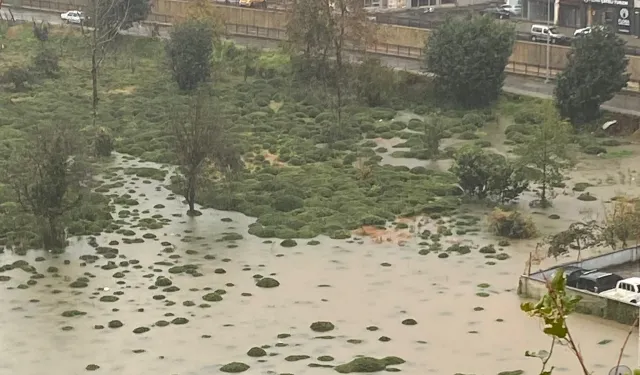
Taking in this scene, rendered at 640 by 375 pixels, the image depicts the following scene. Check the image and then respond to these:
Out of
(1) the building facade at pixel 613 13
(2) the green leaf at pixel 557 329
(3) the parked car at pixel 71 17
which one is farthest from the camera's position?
(3) the parked car at pixel 71 17

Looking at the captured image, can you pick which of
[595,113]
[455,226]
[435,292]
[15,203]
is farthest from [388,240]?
[595,113]

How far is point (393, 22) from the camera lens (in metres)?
65.4

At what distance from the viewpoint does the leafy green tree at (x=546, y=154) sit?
1590 inches

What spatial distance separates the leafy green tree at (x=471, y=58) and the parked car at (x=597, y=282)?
2446cm

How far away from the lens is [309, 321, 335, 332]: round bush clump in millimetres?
28969

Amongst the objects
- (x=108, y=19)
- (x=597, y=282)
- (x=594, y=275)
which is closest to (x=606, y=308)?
(x=597, y=282)

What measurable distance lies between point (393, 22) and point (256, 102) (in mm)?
12994

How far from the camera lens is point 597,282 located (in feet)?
99.1

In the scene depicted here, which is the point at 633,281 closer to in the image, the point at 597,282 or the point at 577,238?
the point at 597,282

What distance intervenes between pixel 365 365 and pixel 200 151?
1538 centimetres

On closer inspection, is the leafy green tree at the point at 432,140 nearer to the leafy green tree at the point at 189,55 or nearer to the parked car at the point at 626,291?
the leafy green tree at the point at 189,55

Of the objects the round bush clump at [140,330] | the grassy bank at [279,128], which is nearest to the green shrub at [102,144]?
the grassy bank at [279,128]

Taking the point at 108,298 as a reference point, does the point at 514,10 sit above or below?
above

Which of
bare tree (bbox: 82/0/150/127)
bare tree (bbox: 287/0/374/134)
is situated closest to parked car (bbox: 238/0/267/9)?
bare tree (bbox: 82/0/150/127)
